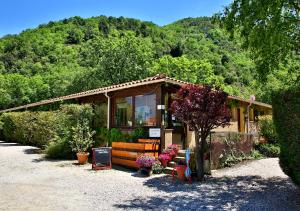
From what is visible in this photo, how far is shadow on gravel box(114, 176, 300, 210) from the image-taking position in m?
7.05

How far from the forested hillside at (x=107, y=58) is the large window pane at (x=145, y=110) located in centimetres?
2183

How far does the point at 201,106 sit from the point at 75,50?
39.4 metres

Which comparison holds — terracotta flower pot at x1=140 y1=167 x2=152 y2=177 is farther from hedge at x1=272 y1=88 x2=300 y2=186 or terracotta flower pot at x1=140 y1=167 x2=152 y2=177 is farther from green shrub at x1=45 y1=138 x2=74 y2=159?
green shrub at x1=45 y1=138 x2=74 y2=159

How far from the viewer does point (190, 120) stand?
33.0 ft

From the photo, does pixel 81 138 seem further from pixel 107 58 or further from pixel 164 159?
pixel 107 58

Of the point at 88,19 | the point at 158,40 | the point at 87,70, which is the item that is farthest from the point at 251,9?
the point at 88,19

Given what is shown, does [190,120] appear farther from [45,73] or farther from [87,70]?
[45,73]

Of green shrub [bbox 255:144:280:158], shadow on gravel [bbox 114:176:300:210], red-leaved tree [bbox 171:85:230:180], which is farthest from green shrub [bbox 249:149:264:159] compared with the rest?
red-leaved tree [bbox 171:85:230:180]

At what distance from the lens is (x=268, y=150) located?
15406 millimetres

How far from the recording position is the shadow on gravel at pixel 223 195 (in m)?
7.05

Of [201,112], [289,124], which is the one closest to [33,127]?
[201,112]

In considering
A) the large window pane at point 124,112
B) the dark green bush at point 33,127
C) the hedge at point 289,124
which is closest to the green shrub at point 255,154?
the large window pane at point 124,112

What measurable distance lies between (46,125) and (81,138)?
4.68 m

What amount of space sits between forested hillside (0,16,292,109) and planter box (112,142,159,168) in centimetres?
2244
